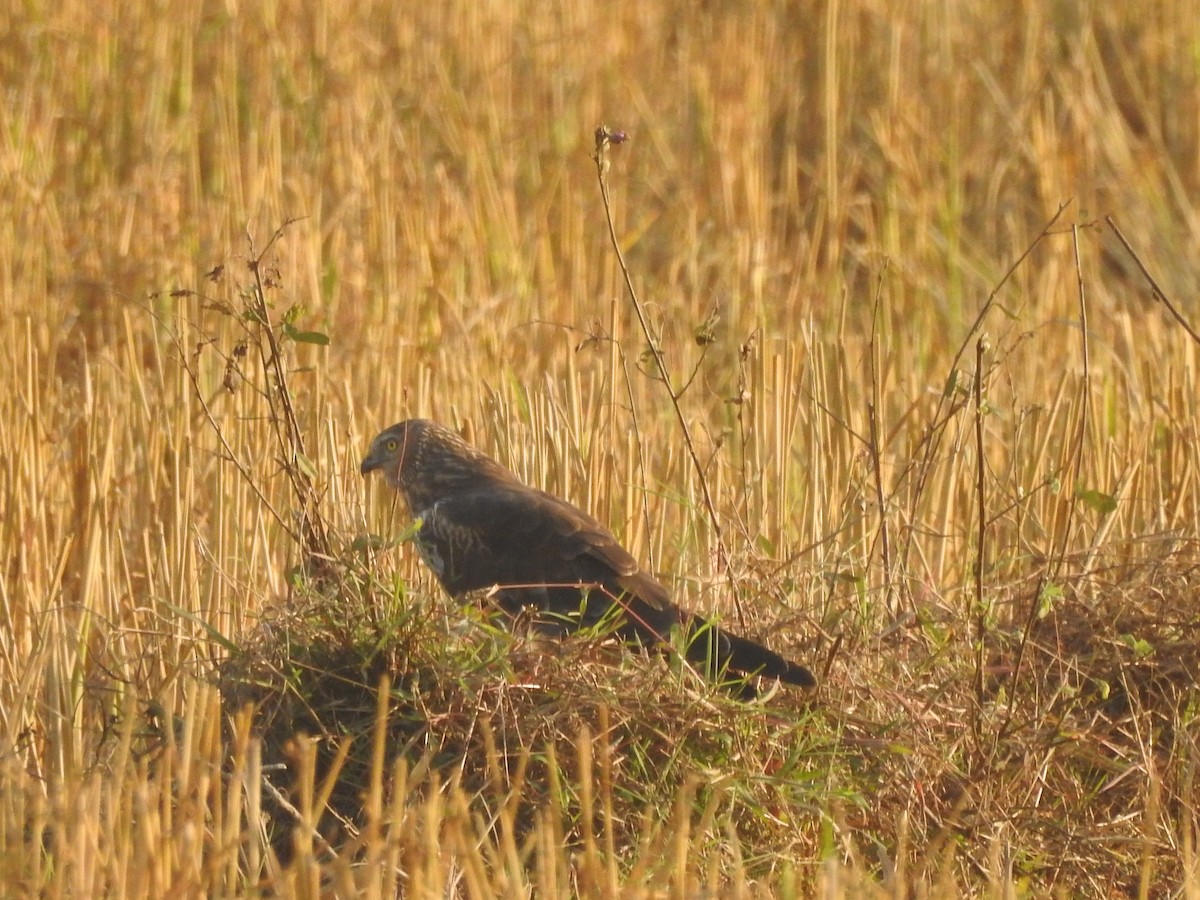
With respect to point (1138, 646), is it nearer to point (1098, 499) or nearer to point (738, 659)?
point (1098, 499)

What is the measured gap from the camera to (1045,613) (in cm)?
380

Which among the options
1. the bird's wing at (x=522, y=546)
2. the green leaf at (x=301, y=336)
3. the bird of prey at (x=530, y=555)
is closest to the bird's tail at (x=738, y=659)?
the bird of prey at (x=530, y=555)

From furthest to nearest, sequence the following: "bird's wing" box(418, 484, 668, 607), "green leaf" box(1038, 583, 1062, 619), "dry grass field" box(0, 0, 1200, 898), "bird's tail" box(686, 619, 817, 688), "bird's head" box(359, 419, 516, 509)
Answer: "bird's head" box(359, 419, 516, 509)
"bird's wing" box(418, 484, 668, 607)
"green leaf" box(1038, 583, 1062, 619)
"bird's tail" box(686, 619, 817, 688)
"dry grass field" box(0, 0, 1200, 898)

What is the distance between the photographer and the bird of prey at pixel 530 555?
3588mm

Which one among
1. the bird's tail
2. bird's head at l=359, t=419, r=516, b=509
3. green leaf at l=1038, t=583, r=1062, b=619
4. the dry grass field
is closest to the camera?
the dry grass field

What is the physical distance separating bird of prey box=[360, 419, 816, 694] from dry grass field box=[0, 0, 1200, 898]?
100 mm

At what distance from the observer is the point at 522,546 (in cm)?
408

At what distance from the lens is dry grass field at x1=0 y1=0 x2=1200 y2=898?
3361 mm

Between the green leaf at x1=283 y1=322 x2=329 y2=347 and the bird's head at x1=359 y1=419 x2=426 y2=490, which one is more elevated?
the green leaf at x1=283 y1=322 x2=329 y2=347

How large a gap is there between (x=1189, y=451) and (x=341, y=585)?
2.32m

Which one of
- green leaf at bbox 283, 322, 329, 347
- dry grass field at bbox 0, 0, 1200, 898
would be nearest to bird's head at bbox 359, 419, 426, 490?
dry grass field at bbox 0, 0, 1200, 898

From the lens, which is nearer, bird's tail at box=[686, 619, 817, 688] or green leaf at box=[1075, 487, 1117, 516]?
bird's tail at box=[686, 619, 817, 688]

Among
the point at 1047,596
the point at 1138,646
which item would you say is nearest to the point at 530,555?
the point at 1047,596

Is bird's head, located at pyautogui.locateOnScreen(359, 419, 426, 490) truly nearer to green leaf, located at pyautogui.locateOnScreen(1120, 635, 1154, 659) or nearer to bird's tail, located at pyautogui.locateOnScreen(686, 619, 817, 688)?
bird's tail, located at pyautogui.locateOnScreen(686, 619, 817, 688)
